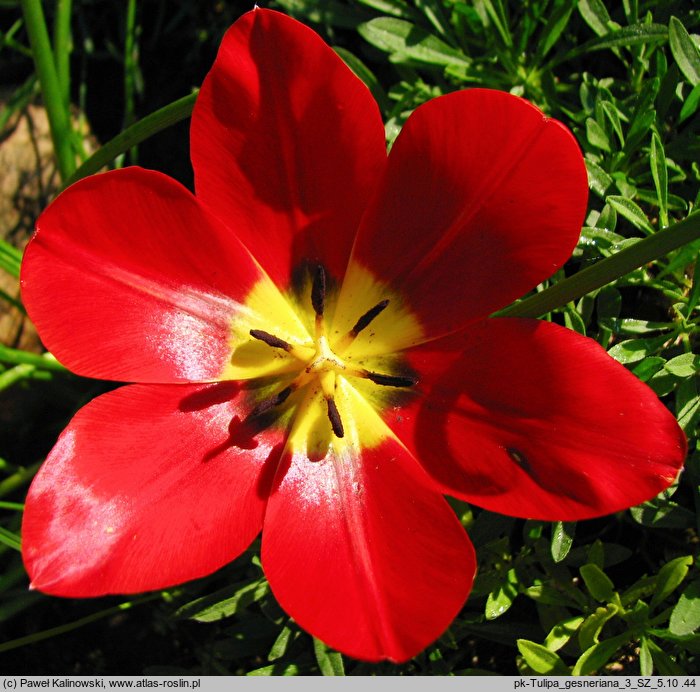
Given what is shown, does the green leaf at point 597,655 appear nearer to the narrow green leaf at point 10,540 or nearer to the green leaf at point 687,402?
the green leaf at point 687,402

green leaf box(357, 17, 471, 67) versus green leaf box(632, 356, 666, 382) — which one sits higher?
green leaf box(357, 17, 471, 67)

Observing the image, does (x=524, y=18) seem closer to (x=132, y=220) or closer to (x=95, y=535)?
(x=132, y=220)

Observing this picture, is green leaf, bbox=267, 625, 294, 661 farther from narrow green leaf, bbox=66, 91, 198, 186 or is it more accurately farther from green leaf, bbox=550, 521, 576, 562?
narrow green leaf, bbox=66, 91, 198, 186

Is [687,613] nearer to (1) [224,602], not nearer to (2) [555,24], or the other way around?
(1) [224,602]

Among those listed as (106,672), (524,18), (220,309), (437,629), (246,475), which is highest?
(524,18)

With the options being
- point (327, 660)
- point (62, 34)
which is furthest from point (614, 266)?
point (62, 34)

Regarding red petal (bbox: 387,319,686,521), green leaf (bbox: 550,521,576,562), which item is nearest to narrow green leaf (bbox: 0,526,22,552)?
red petal (bbox: 387,319,686,521)

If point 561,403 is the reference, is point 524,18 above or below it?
above

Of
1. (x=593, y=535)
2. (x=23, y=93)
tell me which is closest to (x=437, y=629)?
(x=593, y=535)
